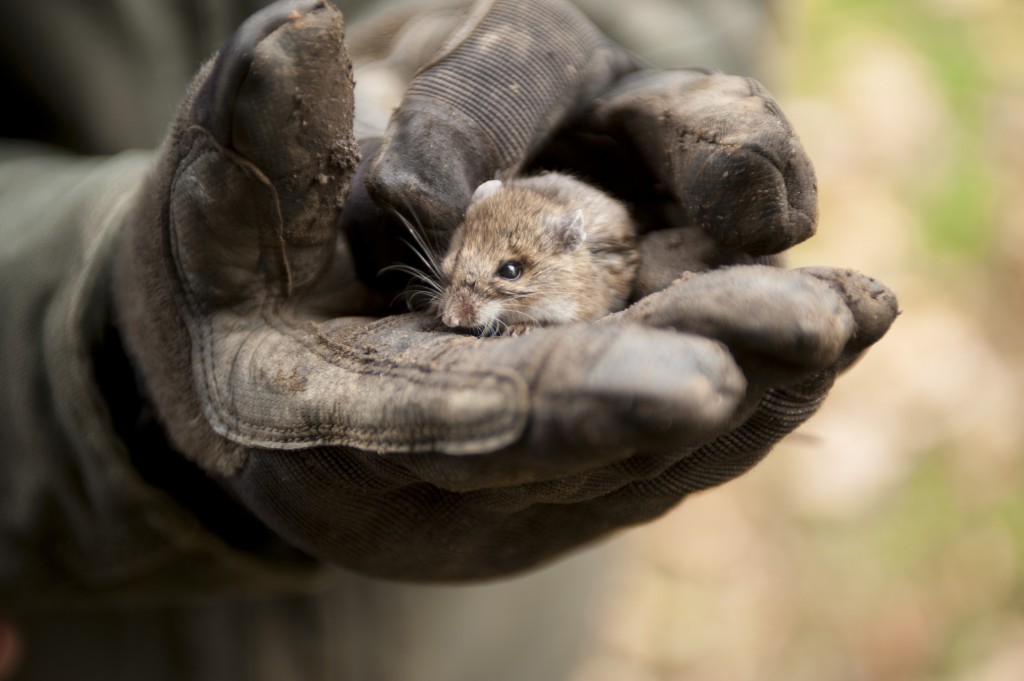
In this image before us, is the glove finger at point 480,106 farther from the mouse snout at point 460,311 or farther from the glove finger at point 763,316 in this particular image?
the glove finger at point 763,316

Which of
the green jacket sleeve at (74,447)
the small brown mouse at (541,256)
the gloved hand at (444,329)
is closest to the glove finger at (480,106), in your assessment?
the gloved hand at (444,329)

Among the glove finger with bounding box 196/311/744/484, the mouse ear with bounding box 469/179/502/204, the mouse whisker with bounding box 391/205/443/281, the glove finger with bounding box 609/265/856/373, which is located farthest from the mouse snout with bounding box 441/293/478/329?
the glove finger with bounding box 609/265/856/373

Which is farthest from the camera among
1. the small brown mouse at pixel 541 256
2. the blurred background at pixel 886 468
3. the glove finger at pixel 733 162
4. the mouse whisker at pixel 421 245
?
the blurred background at pixel 886 468

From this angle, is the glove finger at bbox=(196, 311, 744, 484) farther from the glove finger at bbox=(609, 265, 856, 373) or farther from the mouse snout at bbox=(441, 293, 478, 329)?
the mouse snout at bbox=(441, 293, 478, 329)

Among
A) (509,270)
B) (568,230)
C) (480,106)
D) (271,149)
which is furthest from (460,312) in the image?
(271,149)

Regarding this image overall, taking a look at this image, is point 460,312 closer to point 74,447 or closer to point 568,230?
point 568,230

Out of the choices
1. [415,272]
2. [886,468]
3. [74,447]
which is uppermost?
[415,272]
